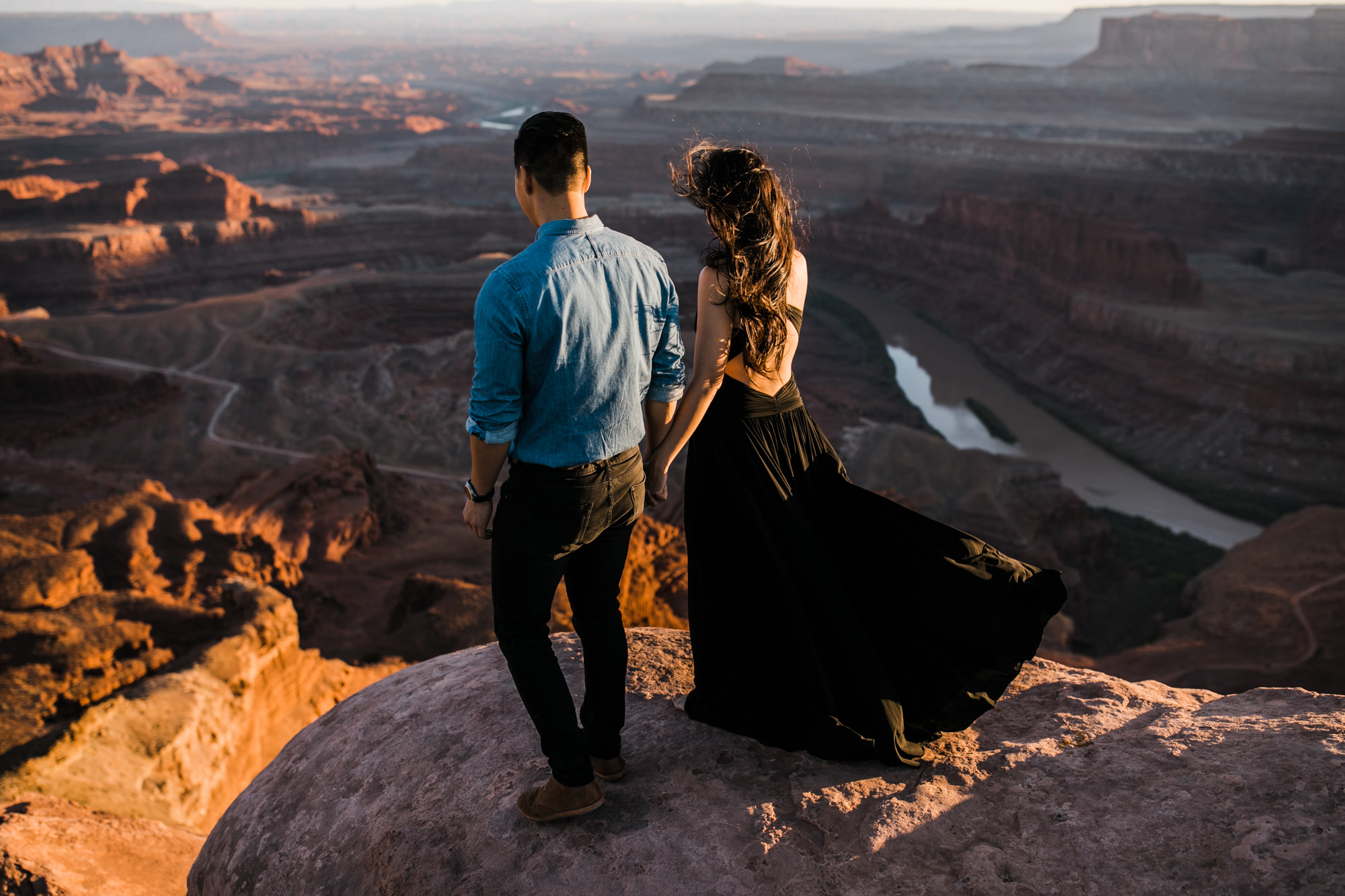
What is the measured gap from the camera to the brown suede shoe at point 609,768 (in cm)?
310

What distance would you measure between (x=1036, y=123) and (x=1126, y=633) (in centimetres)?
8379

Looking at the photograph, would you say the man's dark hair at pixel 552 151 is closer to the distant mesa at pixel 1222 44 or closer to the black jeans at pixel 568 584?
the black jeans at pixel 568 584

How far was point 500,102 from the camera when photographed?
150250 millimetres

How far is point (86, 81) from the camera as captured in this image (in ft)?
355

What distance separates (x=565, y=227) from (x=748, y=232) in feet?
2.20

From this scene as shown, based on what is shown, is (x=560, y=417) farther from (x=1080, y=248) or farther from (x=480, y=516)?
(x=1080, y=248)

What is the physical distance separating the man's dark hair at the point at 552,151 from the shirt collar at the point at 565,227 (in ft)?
0.29

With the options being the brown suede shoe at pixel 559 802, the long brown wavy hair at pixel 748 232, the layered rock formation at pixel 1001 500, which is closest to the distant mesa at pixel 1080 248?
the layered rock formation at pixel 1001 500

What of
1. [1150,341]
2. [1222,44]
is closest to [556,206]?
[1150,341]

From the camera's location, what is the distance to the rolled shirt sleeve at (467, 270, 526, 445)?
8.20ft

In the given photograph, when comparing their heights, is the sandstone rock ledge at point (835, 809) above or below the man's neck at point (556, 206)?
below

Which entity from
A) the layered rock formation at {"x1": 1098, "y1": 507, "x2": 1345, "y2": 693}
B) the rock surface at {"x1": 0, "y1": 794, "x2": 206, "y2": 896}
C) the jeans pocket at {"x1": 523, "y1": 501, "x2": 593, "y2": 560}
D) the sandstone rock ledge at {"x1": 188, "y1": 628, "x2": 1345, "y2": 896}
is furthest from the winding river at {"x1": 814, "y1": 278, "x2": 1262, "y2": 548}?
the jeans pocket at {"x1": 523, "y1": 501, "x2": 593, "y2": 560}

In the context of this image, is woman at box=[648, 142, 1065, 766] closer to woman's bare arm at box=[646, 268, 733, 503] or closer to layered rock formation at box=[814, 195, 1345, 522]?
woman's bare arm at box=[646, 268, 733, 503]

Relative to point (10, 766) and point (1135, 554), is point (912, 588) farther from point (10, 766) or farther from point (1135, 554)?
point (1135, 554)
